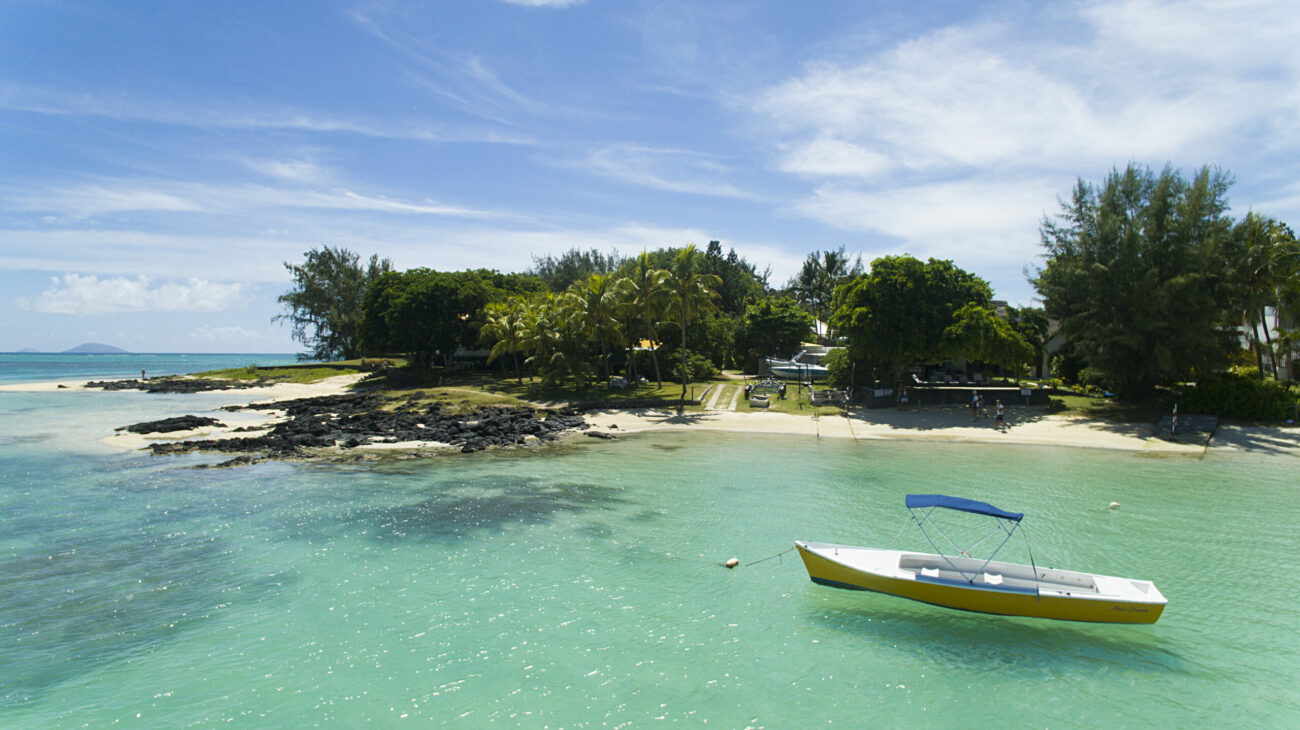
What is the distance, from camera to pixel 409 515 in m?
19.5

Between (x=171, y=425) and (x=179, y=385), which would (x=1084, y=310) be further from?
(x=179, y=385)

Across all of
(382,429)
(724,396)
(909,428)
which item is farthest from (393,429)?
(909,428)

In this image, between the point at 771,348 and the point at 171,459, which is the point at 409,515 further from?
the point at 771,348

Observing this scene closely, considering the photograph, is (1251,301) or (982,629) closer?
(982,629)

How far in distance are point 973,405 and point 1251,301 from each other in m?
15.7

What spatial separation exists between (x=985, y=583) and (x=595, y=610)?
8.23 metres

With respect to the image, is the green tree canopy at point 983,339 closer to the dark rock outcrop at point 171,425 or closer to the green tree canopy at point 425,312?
the green tree canopy at point 425,312

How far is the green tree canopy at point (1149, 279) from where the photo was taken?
3303cm

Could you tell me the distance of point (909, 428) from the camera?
34594 mm

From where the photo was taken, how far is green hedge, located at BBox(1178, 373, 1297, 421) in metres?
33.0

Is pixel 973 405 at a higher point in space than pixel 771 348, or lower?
lower

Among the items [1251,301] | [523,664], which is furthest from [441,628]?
[1251,301]

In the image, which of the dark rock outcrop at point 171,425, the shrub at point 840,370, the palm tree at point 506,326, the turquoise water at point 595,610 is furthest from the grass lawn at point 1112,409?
the dark rock outcrop at point 171,425

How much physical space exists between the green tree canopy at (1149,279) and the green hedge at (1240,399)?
4.89ft
